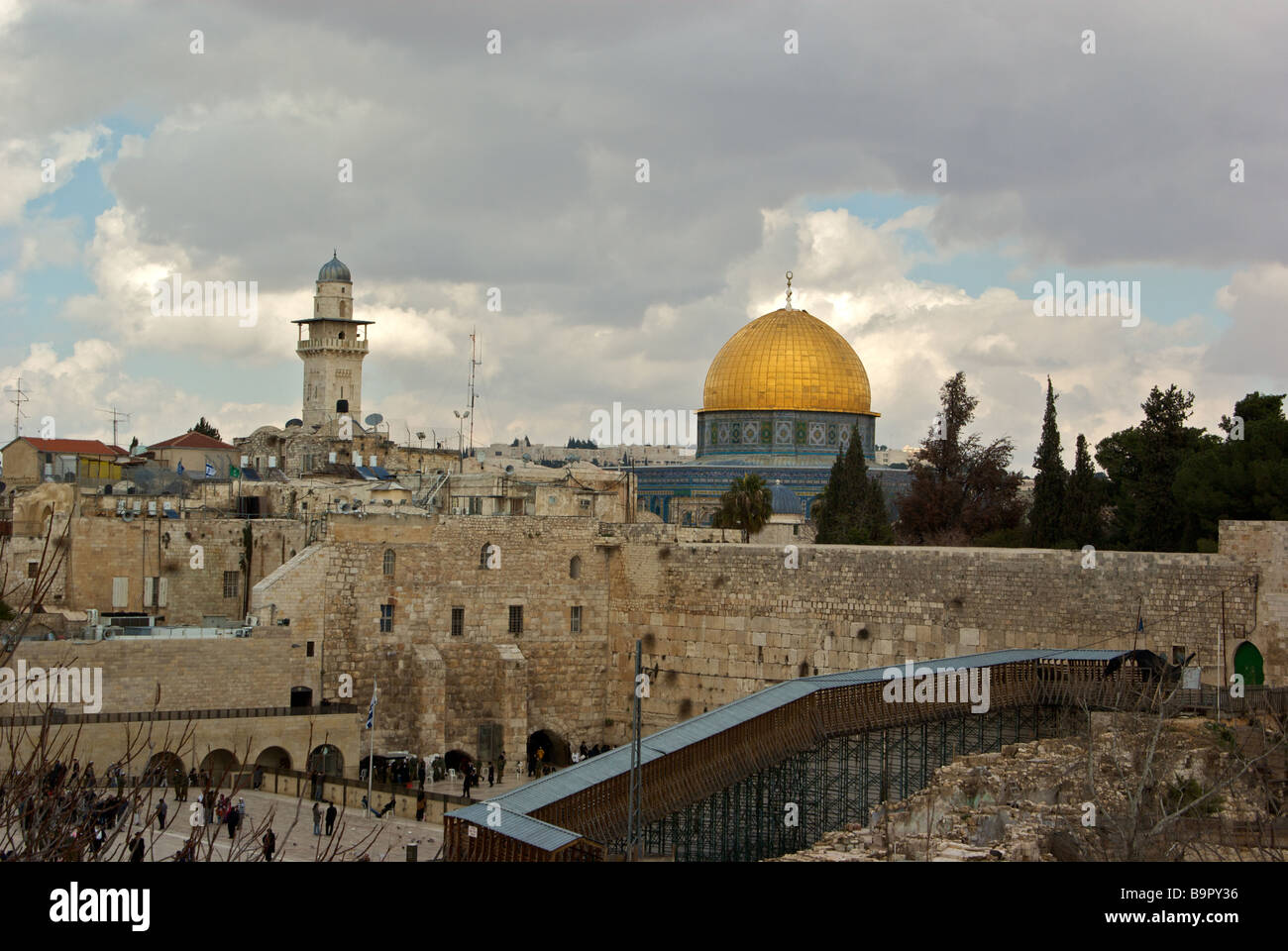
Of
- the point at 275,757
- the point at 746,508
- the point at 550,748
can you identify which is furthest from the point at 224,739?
the point at 746,508

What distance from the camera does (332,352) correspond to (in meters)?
49.0

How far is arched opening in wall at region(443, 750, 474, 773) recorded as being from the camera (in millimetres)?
23875

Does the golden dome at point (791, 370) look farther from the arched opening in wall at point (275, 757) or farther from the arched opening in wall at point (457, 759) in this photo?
the arched opening in wall at point (275, 757)

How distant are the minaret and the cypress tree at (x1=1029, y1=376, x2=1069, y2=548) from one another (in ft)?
96.2

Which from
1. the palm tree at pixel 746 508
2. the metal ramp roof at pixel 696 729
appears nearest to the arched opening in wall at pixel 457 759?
the metal ramp roof at pixel 696 729

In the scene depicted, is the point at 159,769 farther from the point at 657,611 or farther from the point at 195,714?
the point at 657,611

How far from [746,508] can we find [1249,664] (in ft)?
50.0

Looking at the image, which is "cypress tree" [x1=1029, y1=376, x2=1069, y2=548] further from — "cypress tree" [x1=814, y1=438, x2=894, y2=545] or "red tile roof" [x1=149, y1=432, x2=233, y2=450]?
"red tile roof" [x1=149, y1=432, x2=233, y2=450]

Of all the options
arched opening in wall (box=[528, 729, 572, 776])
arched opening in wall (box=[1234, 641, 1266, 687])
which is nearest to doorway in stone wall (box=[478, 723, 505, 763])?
arched opening in wall (box=[528, 729, 572, 776])

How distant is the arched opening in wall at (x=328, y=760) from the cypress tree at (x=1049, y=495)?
13.2m

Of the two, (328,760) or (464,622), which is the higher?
(464,622)

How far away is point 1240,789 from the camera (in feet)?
44.6
